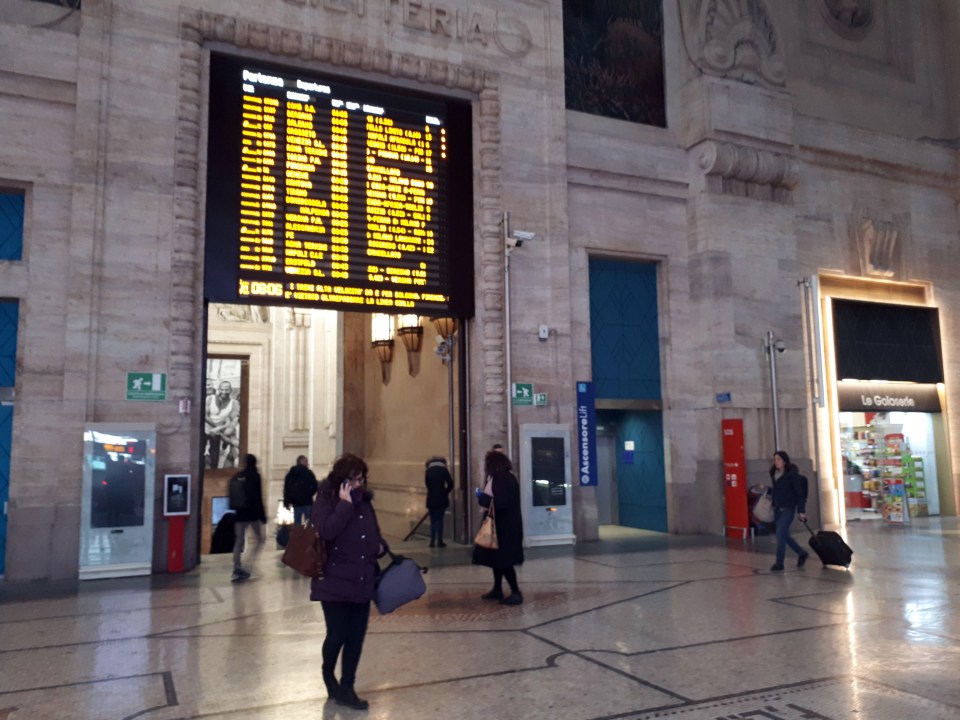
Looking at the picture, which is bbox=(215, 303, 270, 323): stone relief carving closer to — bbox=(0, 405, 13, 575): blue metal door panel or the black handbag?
bbox=(0, 405, 13, 575): blue metal door panel

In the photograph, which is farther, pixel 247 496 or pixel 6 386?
pixel 247 496

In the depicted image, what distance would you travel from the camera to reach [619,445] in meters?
15.1

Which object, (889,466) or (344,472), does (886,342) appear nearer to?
(889,466)

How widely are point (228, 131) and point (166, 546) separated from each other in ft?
18.4

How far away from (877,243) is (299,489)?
1243 centimetres

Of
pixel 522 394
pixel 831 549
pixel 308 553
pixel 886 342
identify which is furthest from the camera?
pixel 886 342

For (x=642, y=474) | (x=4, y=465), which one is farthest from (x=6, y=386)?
(x=642, y=474)

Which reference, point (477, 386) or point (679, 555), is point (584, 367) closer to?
point (477, 386)

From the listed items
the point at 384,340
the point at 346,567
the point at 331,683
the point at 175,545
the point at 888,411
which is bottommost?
the point at 331,683

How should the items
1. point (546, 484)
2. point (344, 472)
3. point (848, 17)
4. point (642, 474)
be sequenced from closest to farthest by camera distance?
1. point (344, 472)
2. point (546, 484)
3. point (642, 474)
4. point (848, 17)

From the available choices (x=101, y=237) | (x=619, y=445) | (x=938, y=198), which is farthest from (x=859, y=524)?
(x=101, y=237)

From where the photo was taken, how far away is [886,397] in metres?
A: 16.1

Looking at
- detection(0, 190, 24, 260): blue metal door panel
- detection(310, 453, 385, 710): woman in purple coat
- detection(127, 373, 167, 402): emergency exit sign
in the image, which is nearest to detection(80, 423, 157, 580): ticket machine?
detection(127, 373, 167, 402): emergency exit sign

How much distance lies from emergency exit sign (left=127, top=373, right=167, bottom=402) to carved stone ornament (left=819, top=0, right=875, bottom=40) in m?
15.0
